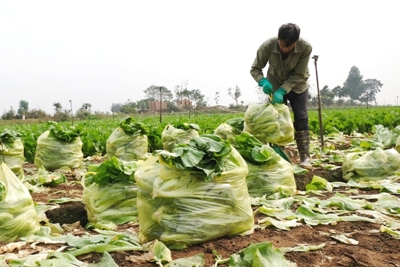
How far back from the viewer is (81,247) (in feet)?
8.80

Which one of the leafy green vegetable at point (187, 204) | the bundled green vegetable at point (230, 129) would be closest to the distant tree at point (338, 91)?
the bundled green vegetable at point (230, 129)

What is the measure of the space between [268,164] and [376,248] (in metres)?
1.61

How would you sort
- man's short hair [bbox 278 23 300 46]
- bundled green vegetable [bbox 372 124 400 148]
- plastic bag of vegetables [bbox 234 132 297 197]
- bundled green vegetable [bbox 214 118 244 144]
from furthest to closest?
bundled green vegetable [bbox 372 124 400 148] < bundled green vegetable [bbox 214 118 244 144] < man's short hair [bbox 278 23 300 46] < plastic bag of vegetables [bbox 234 132 297 197]

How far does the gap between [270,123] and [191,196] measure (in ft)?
9.85

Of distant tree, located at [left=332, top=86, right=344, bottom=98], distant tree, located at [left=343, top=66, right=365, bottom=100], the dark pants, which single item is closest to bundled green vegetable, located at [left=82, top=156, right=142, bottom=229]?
the dark pants

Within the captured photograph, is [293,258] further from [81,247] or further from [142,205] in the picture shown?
Answer: [81,247]

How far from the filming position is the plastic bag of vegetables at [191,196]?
2.59m

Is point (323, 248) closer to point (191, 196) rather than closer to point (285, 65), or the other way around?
point (191, 196)

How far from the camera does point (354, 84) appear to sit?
396 ft

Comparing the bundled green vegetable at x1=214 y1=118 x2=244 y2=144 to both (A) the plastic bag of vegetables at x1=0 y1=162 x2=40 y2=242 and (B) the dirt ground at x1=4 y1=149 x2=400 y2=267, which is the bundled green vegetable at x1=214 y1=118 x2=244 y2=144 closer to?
(B) the dirt ground at x1=4 y1=149 x2=400 y2=267

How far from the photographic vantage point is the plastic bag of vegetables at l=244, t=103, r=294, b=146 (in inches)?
213

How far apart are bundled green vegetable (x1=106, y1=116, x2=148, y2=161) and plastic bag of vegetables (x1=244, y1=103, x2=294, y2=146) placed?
1.96 metres

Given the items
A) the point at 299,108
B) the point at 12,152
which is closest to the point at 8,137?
the point at 12,152

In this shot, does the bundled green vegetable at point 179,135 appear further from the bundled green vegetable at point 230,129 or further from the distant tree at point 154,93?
the distant tree at point 154,93
